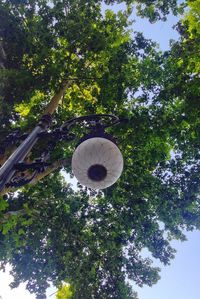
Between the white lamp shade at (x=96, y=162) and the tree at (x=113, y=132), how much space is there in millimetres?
7060

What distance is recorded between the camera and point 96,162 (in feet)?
11.2

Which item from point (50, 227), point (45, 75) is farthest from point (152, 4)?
point (50, 227)

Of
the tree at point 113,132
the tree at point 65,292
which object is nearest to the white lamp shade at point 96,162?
the tree at point 113,132

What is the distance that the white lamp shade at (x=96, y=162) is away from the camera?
11.2ft

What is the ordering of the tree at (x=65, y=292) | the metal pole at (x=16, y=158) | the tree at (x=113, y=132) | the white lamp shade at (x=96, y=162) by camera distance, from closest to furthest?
the metal pole at (x=16, y=158)
the white lamp shade at (x=96, y=162)
the tree at (x=113, y=132)
the tree at (x=65, y=292)

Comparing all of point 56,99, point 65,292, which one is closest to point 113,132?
point 56,99

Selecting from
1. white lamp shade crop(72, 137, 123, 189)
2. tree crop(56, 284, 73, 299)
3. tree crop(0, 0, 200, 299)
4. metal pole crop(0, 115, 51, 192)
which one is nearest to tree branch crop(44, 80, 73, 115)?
tree crop(0, 0, 200, 299)

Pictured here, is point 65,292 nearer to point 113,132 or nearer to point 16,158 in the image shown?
point 113,132

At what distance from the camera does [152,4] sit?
13492 mm

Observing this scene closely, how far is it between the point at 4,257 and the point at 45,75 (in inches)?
237

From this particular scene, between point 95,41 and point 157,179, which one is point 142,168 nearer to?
point 157,179

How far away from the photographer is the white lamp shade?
134 inches

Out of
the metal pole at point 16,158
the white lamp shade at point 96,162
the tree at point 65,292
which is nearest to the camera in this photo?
the metal pole at point 16,158

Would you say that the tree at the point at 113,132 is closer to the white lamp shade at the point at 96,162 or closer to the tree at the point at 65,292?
the tree at the point at 65,292
